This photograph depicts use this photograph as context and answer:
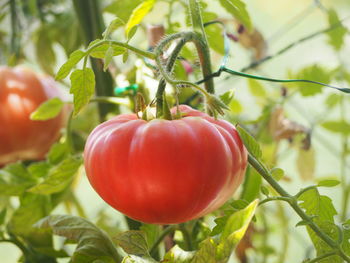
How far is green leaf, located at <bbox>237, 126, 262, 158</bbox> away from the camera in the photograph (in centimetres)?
38

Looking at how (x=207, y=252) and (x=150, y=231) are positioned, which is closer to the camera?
(x=207, y=252)

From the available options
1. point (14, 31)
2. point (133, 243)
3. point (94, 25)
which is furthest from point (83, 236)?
point (14, 31)

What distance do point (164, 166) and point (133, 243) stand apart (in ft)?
0.28

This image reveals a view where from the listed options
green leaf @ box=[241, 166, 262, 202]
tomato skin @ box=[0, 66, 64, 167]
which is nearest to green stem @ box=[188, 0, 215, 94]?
green leaf @ box=[241, 166, 262, 202]

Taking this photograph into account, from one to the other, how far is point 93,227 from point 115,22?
170 mm

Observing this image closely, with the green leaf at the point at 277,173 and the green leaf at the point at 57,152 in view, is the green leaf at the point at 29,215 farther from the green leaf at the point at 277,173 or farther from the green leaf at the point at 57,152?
the green leaf at the point at 277,173

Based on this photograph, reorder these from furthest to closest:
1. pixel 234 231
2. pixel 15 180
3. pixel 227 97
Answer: pixel 15 180, pixel 227 97, pixel 234 231

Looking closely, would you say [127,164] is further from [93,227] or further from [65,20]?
[65,20]

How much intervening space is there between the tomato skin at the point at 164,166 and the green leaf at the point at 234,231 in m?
0.03

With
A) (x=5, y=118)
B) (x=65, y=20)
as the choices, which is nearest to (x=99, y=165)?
(x=5, y=118)

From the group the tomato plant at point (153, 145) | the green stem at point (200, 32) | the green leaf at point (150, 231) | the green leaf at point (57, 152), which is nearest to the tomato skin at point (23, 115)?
the tomato plant at point (153, 145)

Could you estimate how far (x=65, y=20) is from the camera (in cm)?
81

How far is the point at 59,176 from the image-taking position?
0.54m

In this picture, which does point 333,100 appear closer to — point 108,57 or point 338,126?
point 338,126
